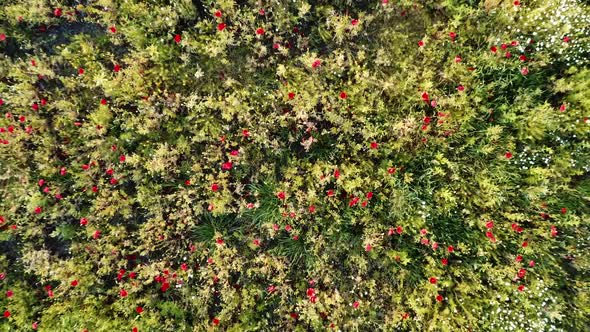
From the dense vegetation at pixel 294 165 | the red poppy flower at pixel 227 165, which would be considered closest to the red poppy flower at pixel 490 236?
the dense vegetation at pixel 294 165

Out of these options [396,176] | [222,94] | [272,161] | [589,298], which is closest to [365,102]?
[396,176]

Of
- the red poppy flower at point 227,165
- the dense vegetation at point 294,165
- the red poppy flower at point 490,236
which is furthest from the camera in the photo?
the red poppy flower at point 227,165

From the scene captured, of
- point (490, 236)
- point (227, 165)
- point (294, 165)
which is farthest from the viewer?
point (294, 165)

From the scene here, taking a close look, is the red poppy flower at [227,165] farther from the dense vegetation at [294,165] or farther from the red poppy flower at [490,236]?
the red poppy flower at [490,236]

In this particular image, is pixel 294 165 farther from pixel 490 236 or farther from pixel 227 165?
pixel 490 236

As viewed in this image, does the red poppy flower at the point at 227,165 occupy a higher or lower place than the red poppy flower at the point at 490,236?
higher

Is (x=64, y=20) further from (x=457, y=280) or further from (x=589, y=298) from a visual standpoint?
(x=589, y=298)

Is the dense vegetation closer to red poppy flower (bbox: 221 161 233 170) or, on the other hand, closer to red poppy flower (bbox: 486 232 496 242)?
red poppy flower (bbox: 221 161 233 170)

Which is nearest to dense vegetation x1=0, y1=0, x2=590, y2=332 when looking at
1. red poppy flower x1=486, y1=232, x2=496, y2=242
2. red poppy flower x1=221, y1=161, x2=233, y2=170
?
red poppy flower x1=221, y1=161, x2=233, y2=170

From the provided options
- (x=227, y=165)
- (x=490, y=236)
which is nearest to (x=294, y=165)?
(x=227, y=165)
